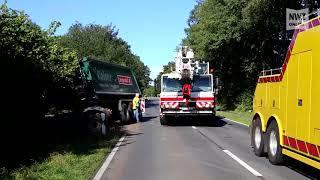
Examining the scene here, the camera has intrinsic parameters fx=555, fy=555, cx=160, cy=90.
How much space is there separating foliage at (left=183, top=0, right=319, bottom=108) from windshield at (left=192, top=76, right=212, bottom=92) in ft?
24.6

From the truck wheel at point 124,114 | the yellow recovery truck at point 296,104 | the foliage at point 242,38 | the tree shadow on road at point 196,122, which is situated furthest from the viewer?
the foliage at point 242,38

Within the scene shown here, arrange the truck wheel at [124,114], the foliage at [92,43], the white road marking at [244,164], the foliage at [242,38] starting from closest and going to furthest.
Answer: the white road marking at [244,164], the truck wheel at [124,114], the foliage at [242,38], the foliage at [92,43]

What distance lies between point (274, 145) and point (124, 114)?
1718 cm

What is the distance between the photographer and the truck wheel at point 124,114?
29.6m

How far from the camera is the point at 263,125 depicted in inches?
565

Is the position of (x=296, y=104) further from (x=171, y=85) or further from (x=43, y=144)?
(x=171, y=85)

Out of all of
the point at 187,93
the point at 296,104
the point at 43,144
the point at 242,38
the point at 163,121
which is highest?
the point at 242,38

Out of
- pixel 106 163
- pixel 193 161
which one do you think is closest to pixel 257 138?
pixel 193 161

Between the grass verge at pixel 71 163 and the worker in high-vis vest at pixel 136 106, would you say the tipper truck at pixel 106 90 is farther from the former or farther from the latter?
the grass verge at pixel 71 163

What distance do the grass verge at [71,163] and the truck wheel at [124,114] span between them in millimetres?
11036

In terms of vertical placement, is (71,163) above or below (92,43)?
below

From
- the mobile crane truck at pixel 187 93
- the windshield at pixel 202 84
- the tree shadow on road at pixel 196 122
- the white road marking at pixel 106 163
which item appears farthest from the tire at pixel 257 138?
the tree shadow on road at pixel 196 122

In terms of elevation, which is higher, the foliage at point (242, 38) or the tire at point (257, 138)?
the foliage at point (242, 38)

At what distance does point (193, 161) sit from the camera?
14.1 meters
